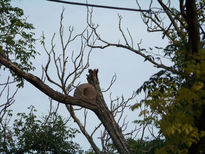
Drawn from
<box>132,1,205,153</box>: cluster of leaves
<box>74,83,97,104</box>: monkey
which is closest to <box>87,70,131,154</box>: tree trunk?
<box>74,83,97,104</box>: monkey

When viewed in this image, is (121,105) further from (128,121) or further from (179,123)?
(179,123)

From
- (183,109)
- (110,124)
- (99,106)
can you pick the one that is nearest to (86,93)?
(99,106)

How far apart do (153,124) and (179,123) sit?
8.88 metres

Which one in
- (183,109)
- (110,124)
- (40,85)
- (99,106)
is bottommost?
(183,109)

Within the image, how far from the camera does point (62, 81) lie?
1135cm

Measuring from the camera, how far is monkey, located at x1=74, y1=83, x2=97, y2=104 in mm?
10594

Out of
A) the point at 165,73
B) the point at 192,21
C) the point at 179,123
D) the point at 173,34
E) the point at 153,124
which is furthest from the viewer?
the point at 153,124

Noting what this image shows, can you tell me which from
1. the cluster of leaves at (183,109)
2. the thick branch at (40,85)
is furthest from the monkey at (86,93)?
the cluster of leaves at (183,109)

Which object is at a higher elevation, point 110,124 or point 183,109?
point 110,124

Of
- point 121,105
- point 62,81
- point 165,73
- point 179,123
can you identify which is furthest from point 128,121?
point 179,123

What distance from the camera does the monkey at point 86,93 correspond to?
1059 centimetres

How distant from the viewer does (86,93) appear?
1079 centimetres

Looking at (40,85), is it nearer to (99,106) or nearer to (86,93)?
(86,93)

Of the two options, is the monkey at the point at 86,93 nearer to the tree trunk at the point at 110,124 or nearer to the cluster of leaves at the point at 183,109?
the tree trunk at the point at 110,124
